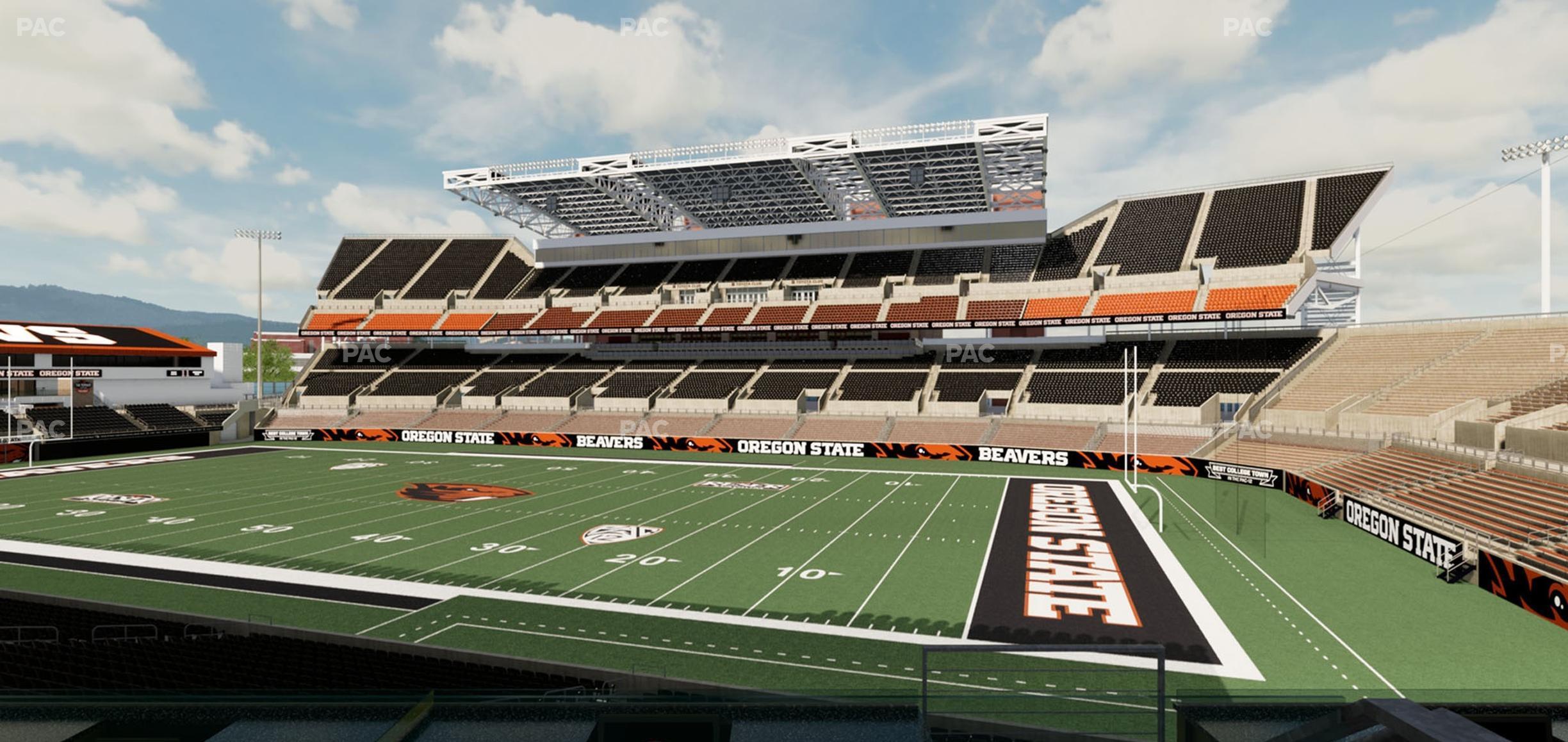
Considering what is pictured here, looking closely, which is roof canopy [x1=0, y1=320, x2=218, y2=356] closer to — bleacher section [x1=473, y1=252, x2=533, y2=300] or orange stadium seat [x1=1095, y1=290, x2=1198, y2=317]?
bleacher section [x1=473, y1=252, x2=533, y2=300]

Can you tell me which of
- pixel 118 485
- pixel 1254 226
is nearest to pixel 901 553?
pixel 118 485

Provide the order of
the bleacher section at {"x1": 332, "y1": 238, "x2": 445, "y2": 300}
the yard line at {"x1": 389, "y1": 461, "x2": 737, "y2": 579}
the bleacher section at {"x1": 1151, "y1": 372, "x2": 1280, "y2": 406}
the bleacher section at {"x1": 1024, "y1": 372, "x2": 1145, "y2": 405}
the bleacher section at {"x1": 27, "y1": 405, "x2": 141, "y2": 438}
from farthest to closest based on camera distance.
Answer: the bleacher section at {"x1": 332, "y1": 238, "x2": 445, "y2": 300} < the bleacher section at {"x1": 1024, "y1": 372, "x2": 1145, "y2": 405} < the bleacher section at {"x1": 27, "y1": 405, "x2": 141, "y2": 438} < the bleacher section at {"x1": 1151, "y1": 372, "x2": 1280, "y2": 406} < the yard line at {"x1": 389, "y1": 461, "x2": 737, "y2": 579}

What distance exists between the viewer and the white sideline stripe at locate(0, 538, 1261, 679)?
1062cm

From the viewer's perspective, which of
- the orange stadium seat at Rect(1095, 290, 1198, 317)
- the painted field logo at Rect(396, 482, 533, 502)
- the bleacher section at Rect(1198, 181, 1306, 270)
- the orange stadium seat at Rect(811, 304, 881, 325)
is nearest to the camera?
the painted field logo at Rect(396, 482, 533, 502)

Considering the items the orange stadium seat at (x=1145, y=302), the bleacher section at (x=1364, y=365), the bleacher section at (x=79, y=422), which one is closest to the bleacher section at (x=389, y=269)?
the bleacher section at (x=79, y=422)

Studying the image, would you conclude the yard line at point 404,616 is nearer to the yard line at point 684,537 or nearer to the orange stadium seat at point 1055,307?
the yard line at point 684,537

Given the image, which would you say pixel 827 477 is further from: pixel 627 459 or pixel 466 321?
pixel 466 321

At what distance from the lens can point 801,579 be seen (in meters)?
15.2

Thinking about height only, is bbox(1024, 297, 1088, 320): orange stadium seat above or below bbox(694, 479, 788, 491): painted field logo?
above

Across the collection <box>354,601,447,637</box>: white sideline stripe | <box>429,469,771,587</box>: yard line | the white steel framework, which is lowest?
<box>354,601,447,637</box>: white sideline stripe

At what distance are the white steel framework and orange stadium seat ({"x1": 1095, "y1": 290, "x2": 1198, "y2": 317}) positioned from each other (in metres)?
8.13

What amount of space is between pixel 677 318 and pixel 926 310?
17354 mm

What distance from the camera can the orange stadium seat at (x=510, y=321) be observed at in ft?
173

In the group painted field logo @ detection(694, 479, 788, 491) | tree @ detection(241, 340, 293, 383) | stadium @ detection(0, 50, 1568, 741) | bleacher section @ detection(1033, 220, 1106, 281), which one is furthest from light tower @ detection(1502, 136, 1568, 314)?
tree @ detection(241, 340, 293, 383)
